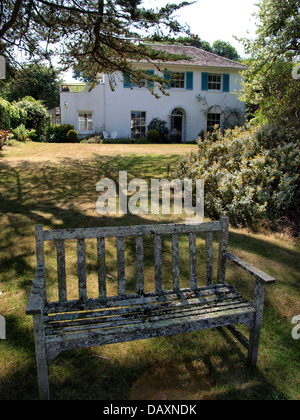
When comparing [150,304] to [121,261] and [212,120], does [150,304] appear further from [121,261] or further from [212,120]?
[212,120]

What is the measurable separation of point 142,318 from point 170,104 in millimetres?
22114

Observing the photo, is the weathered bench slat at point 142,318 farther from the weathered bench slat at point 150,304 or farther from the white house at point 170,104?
the white house at point 170,104

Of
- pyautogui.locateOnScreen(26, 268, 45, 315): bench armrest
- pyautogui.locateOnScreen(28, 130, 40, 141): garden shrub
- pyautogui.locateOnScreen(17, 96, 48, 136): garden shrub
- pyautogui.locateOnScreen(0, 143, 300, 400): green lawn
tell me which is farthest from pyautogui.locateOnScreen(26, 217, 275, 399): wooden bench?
pyautogui.locateOnScreen(17, 96, 48, 136): garden shrub

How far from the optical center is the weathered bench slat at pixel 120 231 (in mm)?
2730

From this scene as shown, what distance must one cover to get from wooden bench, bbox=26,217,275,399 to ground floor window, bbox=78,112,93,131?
21.1 m

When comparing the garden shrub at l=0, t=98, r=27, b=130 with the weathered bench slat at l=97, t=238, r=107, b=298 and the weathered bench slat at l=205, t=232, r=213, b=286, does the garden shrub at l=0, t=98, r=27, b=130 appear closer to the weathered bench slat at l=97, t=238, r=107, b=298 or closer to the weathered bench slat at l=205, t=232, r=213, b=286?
the weathered bench slat at l=97, t=238, r=107, b=298

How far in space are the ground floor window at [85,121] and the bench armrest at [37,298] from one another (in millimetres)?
21326

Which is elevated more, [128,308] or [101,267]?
[101,267]

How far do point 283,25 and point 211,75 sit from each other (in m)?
15.1

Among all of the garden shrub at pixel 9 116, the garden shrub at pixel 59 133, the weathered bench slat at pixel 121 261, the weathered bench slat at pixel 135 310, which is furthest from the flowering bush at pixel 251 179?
the garden shrub at pixel 59 133

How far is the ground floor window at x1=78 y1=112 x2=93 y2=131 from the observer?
74.5 feet

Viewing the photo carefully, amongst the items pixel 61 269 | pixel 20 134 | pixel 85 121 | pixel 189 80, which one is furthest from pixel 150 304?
pixel 189 80

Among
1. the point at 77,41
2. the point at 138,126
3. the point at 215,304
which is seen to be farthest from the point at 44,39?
the point at 138,126

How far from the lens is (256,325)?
2.69m
